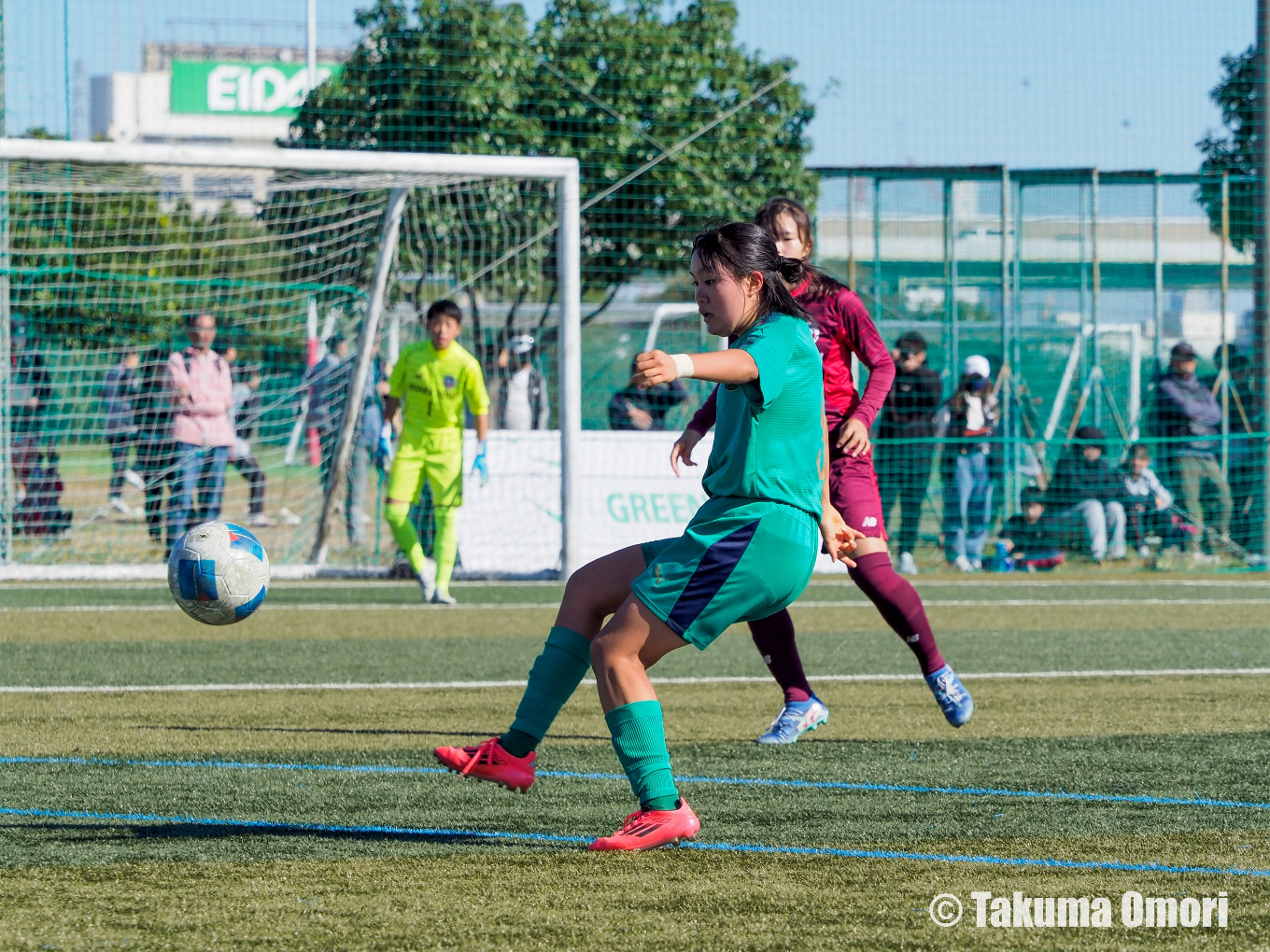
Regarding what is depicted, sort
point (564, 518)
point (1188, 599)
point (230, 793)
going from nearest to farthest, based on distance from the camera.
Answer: point (230, 793) < point (1188, 599) < point (564, 518)

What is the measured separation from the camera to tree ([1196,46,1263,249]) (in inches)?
664

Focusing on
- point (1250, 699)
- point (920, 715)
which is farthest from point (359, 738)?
point (1250, 699)

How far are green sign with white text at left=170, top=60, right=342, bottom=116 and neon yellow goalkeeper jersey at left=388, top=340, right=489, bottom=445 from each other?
5357 cm

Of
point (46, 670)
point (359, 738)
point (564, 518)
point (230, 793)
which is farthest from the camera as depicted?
point (564, 518)

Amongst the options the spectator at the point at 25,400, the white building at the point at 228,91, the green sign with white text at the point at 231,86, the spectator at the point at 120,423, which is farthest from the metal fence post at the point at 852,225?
the green sign with white text at the point at 231,86

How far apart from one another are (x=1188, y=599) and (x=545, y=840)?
343 inches

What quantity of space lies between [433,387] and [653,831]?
288 inches

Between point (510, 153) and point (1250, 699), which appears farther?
point (510, 153)

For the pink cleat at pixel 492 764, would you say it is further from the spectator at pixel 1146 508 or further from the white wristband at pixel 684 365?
the spectator at pixel 1146 508

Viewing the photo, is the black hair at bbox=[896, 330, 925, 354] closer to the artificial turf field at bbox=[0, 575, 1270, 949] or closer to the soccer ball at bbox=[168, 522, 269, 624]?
the artificial turf field at bbox=[0, 575, 1270, 949]

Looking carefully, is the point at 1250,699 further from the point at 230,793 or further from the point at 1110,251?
the point at 1110,251

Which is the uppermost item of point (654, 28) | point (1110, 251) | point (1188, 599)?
point (654, 28)

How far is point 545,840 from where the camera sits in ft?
13.7

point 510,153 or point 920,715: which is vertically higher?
point 510,153
